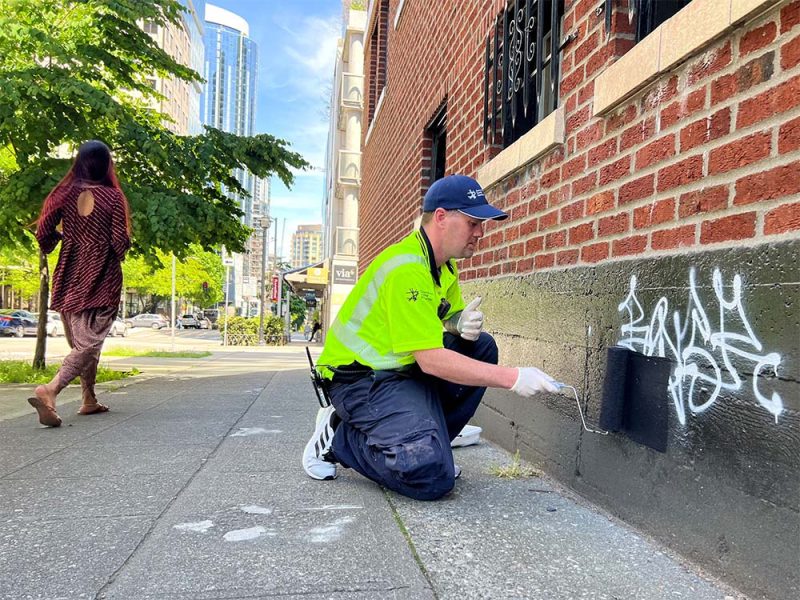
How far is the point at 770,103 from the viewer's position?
69.8 inches

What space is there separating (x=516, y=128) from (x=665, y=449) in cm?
244

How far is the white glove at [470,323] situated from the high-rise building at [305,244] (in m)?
140

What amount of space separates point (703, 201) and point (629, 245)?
44 cm

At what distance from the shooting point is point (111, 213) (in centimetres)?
438

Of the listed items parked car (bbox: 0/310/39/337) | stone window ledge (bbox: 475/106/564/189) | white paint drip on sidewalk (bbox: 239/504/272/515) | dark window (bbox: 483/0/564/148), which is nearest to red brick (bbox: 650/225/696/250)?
stone window ledge (bbox: 475/106/564/189)

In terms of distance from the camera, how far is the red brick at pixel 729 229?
1.83 m

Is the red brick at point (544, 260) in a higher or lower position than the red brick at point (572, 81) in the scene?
lower

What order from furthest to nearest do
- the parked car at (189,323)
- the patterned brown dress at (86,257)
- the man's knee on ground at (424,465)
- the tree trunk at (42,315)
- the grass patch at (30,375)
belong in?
1. the parked car at (189,323)
2. the tree trunk at (42,315)
3. the grass patch at (30,375)
4. the patterned brown dress at (86,257)
5. the man's knee on ground at (424,465)

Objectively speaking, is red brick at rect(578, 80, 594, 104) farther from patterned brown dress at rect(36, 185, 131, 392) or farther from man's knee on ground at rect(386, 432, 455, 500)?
patterned brown dress at rect(36, 185, 131, 392)

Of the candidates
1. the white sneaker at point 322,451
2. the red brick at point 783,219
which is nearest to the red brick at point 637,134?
the red brick at point 783,219

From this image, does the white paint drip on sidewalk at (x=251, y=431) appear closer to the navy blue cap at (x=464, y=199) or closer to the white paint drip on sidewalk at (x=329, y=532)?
the white paint drip on sidewalk at (x=329, y=532)

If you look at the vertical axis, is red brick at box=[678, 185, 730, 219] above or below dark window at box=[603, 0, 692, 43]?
below

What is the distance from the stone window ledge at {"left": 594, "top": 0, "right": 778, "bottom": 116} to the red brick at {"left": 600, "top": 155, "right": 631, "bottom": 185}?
0.81 ft

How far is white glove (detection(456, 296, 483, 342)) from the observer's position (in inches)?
109
